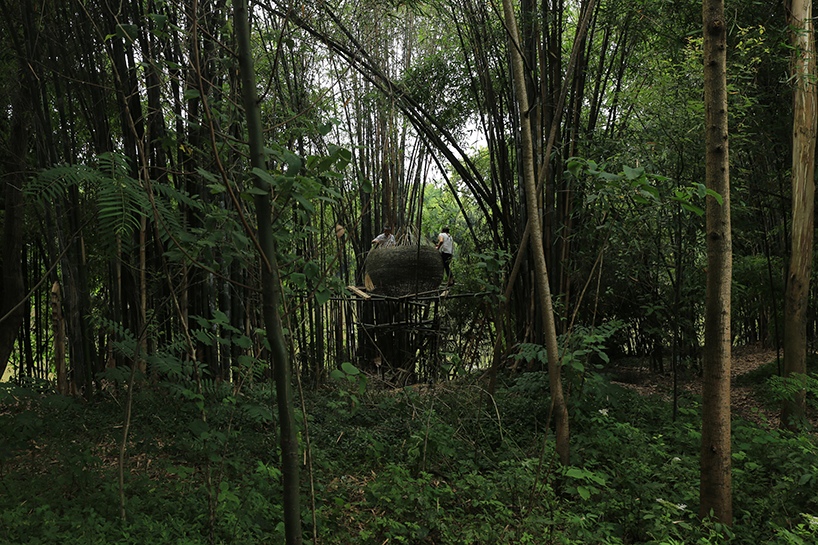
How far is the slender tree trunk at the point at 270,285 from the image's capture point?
809 millimetres

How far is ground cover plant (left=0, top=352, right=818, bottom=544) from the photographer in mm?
1583

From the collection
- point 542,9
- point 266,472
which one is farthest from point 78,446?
point 542,9

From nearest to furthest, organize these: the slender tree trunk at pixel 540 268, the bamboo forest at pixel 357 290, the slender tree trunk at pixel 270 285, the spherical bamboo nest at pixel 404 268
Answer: the slender tree trunk at pixel 270 285
the bamboo forest at pixel 357 290
the slender tree trunk at pixel 540 268
the spherical bamboo nest at pixel 404 268

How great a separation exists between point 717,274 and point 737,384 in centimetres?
281

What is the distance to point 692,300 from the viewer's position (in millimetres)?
3496

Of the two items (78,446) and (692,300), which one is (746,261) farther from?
(78,446)

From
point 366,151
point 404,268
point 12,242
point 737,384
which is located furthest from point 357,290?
point 737,384

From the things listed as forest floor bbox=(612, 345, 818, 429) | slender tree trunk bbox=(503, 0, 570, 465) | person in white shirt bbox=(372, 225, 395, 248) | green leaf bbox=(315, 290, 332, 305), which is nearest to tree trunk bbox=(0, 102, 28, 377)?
Result: person in white shirt bbox=(372, 225, 395, 248)

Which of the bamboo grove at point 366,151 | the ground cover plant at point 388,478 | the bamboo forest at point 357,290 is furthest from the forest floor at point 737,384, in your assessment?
the ground cover plant at point 388,478

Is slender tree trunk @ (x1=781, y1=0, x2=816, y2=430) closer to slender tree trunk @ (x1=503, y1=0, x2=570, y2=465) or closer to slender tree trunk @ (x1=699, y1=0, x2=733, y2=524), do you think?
slender tree trunk @ (x1=699, y1=0, x2=733, y2=524)

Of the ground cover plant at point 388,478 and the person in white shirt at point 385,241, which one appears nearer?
the ground cover plant at point 388,478

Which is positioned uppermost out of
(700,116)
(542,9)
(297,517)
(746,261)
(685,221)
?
(542,9)

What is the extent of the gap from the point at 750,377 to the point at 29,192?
4.50 meters

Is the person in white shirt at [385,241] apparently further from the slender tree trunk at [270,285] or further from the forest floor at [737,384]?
the slender tree trunk at [270,285]
